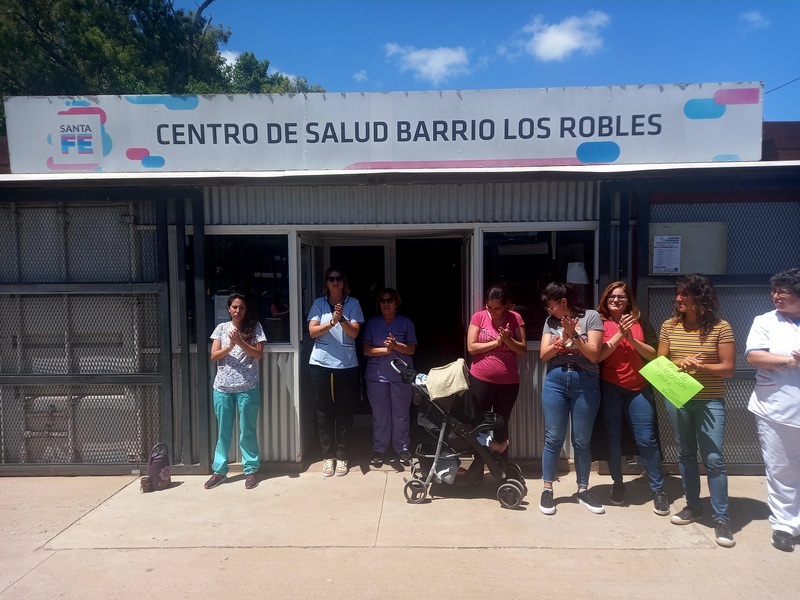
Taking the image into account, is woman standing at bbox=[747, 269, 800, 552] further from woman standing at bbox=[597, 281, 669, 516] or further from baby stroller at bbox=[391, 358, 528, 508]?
baby stroller at bbox=[391, 358, 528, 508]

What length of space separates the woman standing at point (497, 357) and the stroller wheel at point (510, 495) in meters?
0.35

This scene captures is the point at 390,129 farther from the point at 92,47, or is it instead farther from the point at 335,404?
the point at 92,47

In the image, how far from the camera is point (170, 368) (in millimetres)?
5098

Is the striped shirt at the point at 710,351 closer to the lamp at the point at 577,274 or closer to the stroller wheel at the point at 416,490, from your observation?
the lamp at the point at 577,274

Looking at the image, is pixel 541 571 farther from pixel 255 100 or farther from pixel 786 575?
pixel 255 100

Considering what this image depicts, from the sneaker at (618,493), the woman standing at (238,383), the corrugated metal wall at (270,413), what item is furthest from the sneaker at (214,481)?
the sneaker at (618,493)

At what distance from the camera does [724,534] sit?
150 inches

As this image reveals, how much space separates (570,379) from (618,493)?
1.06m

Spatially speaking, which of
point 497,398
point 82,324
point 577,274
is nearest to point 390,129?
point 577,274

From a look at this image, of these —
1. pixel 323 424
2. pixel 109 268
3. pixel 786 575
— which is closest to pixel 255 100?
pixel 109 268

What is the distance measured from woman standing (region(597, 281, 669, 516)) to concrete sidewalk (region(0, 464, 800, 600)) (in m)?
0.46

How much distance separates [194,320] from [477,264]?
8.91ft

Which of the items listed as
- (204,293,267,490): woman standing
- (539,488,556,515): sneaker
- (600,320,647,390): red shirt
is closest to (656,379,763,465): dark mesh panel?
(600,320,647,390): red shirt

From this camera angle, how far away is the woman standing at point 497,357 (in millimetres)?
4590
